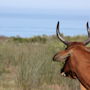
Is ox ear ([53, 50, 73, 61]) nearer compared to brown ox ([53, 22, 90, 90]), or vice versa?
ox ear ([53, 50, 73, 61])

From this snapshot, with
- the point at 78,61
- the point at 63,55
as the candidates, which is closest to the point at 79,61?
the point at 78,61

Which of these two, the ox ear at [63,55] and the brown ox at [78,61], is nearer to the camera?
the ox ear at [63,55]

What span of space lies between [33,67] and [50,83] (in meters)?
0.88

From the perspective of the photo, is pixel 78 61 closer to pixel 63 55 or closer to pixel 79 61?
pixel 79 61

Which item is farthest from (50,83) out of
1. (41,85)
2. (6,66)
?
(6,66)

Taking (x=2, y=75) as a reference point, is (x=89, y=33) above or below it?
above

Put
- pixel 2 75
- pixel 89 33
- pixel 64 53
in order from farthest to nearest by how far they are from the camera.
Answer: pixel 2 75 → pixel 89 33 → pixel 64 53

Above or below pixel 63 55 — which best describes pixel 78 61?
below

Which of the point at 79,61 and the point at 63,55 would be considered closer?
the point at 63,55

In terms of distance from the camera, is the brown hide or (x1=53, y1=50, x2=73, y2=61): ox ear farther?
the brown hide

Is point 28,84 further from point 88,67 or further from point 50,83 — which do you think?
point 88,67

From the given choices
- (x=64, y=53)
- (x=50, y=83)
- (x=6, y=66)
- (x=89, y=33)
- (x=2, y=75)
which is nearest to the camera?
(x=64, y=53)

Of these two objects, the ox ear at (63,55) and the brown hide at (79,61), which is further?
the brown hide at (79,61)

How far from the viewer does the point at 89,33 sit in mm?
9969
